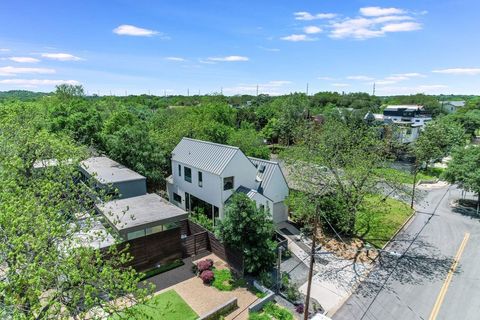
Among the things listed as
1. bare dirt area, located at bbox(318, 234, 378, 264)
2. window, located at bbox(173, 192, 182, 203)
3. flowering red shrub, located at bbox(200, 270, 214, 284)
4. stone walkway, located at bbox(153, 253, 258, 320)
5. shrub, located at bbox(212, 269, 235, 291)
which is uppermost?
window, located at bbox(173, 192, 182, 203)

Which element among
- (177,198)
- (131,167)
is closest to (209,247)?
(177,198)

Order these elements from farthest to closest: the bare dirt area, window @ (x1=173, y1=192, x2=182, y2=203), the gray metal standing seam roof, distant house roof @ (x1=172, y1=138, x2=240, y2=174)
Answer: window @ (x1=173, y1=192, x2=182, y2=203) → the gray metal standing seam roof → distant house roof @ (x1=172, y1=138, x2=240, y2=174) → the bare dirt area

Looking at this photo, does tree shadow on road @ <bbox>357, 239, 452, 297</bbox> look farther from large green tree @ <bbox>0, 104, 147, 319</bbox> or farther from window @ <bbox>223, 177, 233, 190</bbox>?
large green tree @ <bbox>0, 104, 147, 319</bbox>

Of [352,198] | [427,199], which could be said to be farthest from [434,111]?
[352,198]

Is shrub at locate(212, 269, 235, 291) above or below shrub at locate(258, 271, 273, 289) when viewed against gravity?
below

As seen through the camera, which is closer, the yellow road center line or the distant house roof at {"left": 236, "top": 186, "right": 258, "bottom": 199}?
the yellow road center line

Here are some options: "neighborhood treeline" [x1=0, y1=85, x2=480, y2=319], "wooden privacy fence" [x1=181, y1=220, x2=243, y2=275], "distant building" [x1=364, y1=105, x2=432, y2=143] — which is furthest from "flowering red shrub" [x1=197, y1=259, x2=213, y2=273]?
"distant building" [x1=364, y1=105, x2=432, y2=143]

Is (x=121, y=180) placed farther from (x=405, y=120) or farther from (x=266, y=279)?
(x=405, y=120)
